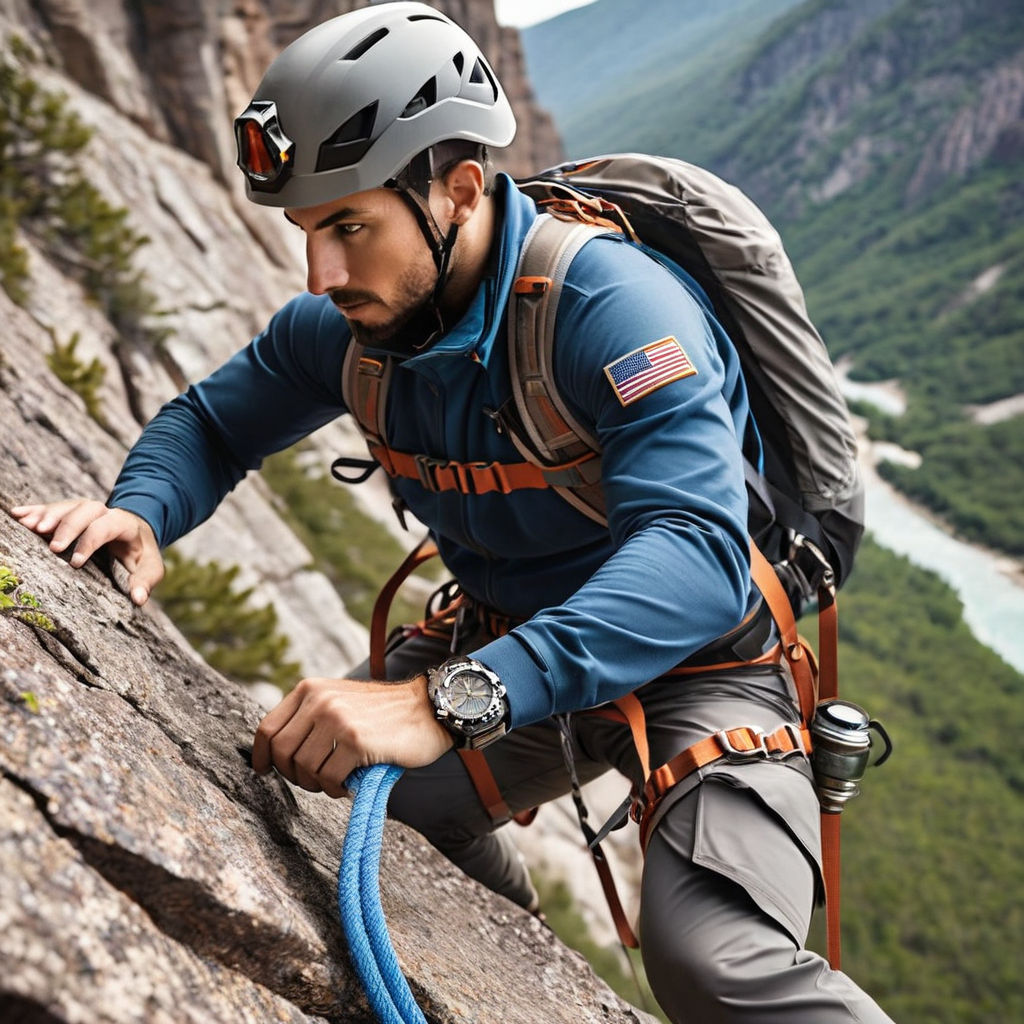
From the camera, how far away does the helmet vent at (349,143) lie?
2.76 metres

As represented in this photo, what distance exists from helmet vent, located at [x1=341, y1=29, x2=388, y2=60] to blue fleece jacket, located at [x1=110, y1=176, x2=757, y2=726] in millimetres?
563

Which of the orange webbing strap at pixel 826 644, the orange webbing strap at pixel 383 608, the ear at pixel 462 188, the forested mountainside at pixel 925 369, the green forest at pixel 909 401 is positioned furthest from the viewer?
the forested mountainside at pixel 925 369

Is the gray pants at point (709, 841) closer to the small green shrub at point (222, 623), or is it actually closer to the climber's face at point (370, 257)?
the climber's face at point (370, 257)

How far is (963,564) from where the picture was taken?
86.3m

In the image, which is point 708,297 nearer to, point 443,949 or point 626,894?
point 443,949

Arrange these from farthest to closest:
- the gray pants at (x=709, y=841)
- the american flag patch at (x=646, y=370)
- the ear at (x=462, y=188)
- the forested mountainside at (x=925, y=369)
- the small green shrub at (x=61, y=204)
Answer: the forested mountainside at (x=925, y=369)
the small green shrub at (x=61, y=204)
the ear at (x=462, y=188)
the american flag patch at (x=646, y=370)
the gray pants at (x=709, y=841)

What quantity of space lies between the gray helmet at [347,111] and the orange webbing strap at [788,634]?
1.66m

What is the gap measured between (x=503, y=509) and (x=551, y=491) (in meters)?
0.20

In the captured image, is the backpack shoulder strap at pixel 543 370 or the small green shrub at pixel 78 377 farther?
the small green shrub at pixel 78 377

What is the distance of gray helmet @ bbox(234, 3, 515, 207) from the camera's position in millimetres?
2777

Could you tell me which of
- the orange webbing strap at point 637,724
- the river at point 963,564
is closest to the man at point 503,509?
the orange webbing strap at point 637,724

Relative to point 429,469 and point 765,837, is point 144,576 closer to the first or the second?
point 429,469

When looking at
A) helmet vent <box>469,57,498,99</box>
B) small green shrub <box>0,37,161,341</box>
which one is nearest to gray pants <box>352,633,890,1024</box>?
helmet vent <box>469,57,498,99</box>

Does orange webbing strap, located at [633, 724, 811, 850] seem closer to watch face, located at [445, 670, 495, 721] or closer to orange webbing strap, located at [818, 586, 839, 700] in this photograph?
orange webbing strap, located at [818, 586, 839, 700]
